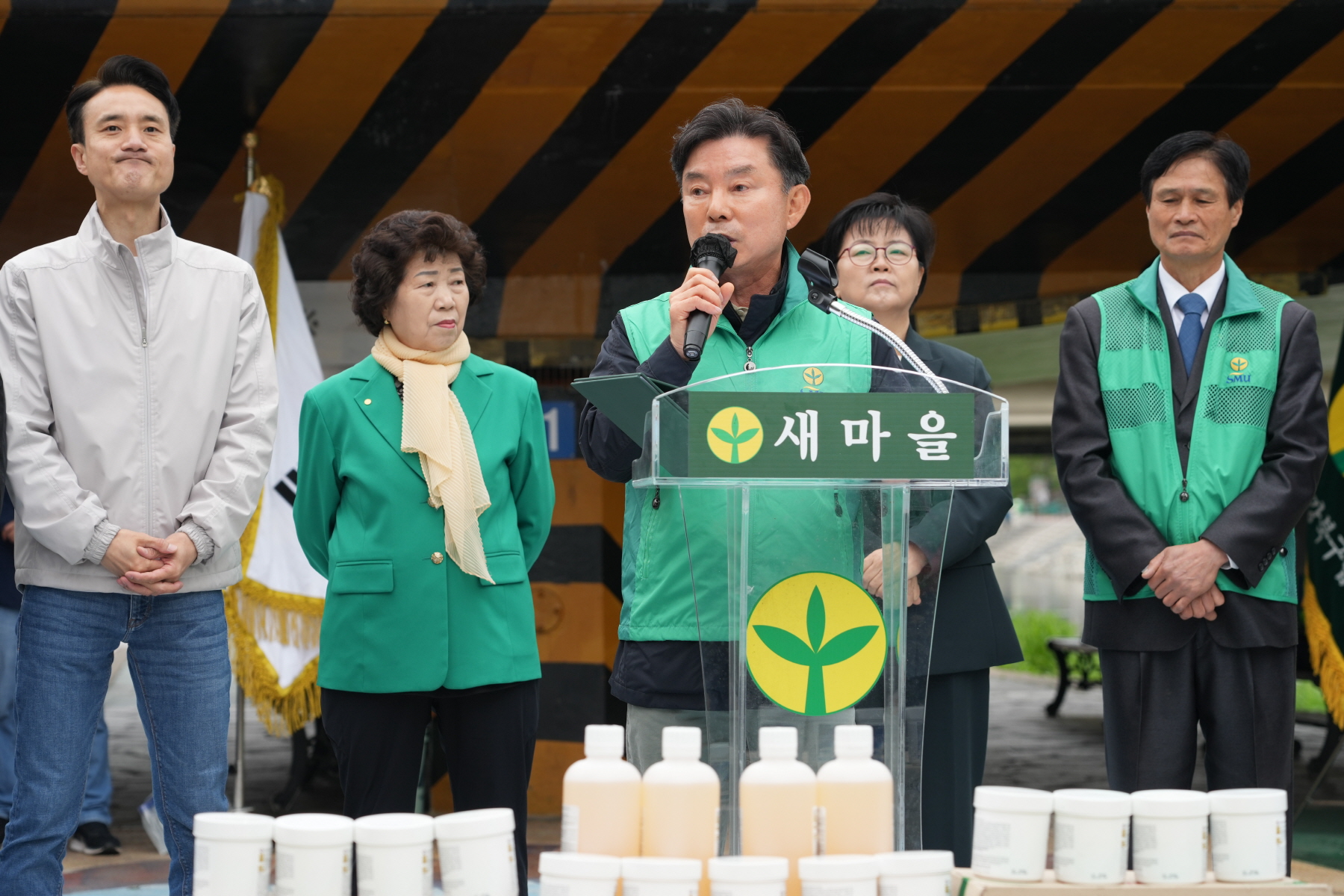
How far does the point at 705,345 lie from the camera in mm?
2096

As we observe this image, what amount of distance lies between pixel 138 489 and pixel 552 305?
2579 mm

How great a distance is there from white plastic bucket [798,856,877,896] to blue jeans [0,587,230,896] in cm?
129

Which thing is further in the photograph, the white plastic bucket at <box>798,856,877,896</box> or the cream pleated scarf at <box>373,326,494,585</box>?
the cream pleated scarf at <box>373,326,494,585</box>

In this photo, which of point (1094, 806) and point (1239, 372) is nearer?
point (1094, 806)

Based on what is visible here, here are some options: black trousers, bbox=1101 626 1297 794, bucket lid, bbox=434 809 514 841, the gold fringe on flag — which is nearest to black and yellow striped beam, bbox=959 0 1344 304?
the gold fringe on flag

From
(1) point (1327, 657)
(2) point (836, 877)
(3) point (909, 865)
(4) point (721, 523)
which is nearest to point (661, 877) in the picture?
(2) point (836, 877)

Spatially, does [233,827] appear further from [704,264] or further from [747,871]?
[704,264]

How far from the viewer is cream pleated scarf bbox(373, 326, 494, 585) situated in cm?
253

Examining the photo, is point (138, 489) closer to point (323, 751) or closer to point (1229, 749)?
point (1229, 749)

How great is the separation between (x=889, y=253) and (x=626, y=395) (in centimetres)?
143

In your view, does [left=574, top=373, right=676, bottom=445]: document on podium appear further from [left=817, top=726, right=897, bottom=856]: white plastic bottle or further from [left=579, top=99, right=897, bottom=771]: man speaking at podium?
[left=817, top=726, right=897, bottom=856]: white plastic bottle

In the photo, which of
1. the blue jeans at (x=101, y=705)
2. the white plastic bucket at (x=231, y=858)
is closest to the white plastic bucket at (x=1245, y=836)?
the white plastic bucket at (x=231, y=858)

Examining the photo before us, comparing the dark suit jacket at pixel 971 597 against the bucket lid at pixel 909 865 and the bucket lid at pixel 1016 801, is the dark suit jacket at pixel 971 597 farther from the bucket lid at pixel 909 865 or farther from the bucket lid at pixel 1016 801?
the bucket lid at pixel 909 865

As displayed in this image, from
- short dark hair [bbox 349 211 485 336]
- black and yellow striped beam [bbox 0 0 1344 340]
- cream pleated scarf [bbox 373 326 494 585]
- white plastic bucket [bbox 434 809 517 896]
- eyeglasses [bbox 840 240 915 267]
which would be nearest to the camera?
white plastic bucket [bbox 434 809 517 896]
